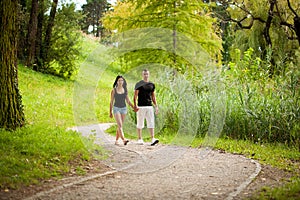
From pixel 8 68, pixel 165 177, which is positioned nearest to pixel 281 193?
pixel 165 177

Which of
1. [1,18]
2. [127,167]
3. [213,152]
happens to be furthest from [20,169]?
[213,152]

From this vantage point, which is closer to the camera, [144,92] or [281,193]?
[281,193]

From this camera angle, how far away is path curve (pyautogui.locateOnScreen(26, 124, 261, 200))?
6.09 metres

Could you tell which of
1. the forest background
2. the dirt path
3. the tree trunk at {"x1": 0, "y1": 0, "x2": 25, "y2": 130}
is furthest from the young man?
the tree trunk at {"x1": 0, "y1": 0, "x2": 25, "y2": 130}

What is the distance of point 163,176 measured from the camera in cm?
734

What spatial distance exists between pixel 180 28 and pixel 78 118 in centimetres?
548

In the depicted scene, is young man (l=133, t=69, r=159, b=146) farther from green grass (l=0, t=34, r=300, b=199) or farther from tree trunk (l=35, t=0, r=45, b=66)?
tree trunk (l=35, t=0, r=45, b=66)

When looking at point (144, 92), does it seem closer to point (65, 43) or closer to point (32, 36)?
point (32, 36)

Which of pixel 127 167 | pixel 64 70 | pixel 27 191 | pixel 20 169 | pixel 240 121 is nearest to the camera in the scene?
pixel 27 191

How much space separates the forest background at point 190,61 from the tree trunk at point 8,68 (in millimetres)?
21

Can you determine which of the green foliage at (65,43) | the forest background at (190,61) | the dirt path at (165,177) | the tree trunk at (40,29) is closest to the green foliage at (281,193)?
Result: the dirt path at (165,177)

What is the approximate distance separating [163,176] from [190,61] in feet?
29.3

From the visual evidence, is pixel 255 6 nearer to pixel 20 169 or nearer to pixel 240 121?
pixel 240 121

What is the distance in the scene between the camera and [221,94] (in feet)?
38.1
